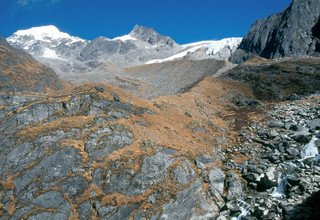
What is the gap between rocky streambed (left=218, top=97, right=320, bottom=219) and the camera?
2183 cm

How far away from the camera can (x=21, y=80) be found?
6256 centimetres

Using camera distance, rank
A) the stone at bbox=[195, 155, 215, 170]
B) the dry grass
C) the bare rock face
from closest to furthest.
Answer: the dry grass → the stone at bbox=[195, 155, 215, 170] → the bare rock face

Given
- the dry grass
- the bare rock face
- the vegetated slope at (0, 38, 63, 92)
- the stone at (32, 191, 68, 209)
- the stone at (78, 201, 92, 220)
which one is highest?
the bare rock face


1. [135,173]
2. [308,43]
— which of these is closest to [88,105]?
[135,173]

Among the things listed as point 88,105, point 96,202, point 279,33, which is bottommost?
point 96,202

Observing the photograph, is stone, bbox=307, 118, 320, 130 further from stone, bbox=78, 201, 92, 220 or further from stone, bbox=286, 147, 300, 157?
stone, bbox=78, 201, 92, 220

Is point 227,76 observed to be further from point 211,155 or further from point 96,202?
point 96,202

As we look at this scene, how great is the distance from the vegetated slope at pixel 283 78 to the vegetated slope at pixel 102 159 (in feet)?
60.6

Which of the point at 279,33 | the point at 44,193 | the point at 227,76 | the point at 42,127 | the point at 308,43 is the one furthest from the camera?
the point at 279,33

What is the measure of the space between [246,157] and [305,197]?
6.43 metres

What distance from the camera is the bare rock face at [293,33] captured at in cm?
10281

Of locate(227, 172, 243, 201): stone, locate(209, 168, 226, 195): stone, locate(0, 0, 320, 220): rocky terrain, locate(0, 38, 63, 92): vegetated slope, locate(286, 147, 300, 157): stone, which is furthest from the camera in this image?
locate(0, 38, 63, 92): vegetated slope

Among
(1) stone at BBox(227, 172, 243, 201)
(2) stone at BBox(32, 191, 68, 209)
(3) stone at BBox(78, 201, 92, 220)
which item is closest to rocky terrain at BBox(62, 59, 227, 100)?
(1) stone at BBox(227, 172, 243, 201)

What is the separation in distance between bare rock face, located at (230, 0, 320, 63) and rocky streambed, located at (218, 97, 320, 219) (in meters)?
70.5
